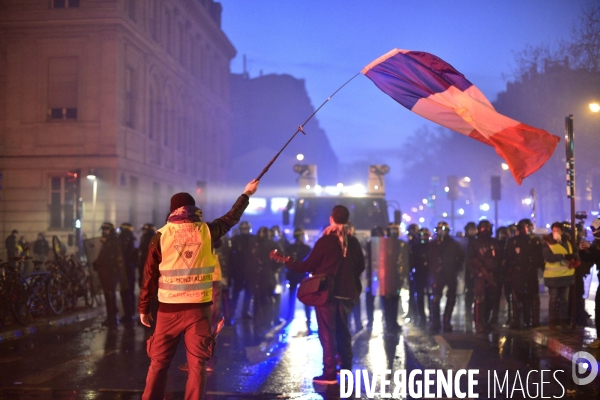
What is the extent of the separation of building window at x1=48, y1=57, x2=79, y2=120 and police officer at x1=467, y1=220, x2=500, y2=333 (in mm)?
21557

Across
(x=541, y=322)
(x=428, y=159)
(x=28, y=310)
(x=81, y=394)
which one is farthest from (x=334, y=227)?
(x=428, y=159)

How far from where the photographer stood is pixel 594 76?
21.5 meters

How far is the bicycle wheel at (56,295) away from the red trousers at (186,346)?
9.82 m

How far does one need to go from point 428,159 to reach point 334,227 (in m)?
75.5

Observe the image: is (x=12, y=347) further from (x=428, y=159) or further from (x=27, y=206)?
(x=428, y=159)

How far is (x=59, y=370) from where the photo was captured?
919 centimetres

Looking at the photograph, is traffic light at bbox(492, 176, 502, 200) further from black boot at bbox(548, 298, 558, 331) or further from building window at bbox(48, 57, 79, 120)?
black boot at bbox(548, 298, 558, 331)

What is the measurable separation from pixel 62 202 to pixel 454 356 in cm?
2301

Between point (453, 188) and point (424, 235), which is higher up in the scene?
point (453, 188)

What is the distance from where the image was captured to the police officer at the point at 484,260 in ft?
43.3

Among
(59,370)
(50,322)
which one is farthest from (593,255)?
(50,322)

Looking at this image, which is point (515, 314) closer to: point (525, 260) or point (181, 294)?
point (525, 260)

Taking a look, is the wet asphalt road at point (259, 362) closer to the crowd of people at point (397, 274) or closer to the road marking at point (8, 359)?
the road marking at point (8, 359)

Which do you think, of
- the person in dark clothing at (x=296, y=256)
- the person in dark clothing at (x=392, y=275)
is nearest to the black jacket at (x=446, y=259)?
the person in dark clothing at (x=392, y=275)
